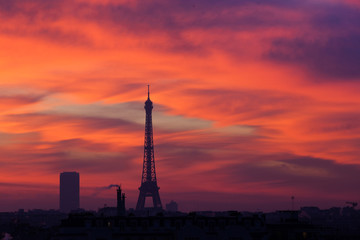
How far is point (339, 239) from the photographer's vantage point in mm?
180625

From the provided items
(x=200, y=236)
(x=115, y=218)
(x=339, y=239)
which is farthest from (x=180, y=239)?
(x=339, y=239)

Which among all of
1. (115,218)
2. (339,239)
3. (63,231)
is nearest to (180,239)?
(115,218)

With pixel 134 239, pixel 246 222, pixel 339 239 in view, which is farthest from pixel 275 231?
pixel 339 239

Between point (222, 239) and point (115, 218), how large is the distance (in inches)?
638

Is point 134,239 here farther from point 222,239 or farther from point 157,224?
point 222,239

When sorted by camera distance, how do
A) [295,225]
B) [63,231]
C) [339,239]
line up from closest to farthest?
[63,231], [295,225], [339,239]

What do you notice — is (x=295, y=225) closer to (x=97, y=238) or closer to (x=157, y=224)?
(x=157, y=224)

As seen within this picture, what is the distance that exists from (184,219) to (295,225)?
21138 millimetres

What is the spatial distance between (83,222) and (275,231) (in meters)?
29.7

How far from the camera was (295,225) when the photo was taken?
12750cm

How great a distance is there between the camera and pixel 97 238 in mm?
114312

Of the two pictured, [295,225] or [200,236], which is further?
[295,225]

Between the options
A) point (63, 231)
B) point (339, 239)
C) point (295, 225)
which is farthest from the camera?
point (339, 239)

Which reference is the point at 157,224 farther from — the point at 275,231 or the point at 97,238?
the point at 275,231
